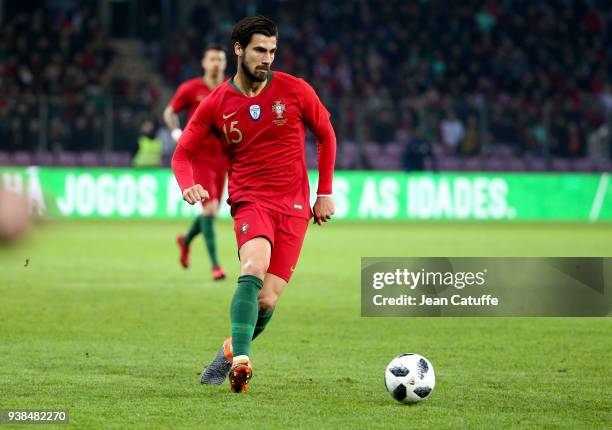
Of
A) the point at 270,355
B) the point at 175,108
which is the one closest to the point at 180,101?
the point at 175,108

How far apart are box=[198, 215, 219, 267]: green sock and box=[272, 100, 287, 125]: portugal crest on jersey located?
5983mm

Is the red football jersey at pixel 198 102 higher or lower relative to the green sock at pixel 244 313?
higher

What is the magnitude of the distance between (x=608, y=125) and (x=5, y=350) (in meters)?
21.0

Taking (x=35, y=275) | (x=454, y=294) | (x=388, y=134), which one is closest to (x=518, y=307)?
(x=454, y=294)

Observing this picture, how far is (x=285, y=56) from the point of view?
30.0 meters

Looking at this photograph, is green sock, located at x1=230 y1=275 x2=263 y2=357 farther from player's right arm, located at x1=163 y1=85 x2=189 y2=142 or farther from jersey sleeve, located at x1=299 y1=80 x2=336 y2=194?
player's right arm, located at x1=163 y1=85 x2=189 y2=142

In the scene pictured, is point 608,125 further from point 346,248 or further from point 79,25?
point 79,25

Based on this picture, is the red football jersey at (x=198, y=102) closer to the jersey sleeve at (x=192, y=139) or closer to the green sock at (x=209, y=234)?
the green sock at (x=209, y=234)

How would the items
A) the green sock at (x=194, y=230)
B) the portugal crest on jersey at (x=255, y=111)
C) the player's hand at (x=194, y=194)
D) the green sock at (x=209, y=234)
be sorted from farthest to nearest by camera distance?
1. the green sock at (x=194, y=230)
2. the green sock at (x=209, y=234)
3. the portugal crest on jersey at (x=255, y=111)
4. the player's hand at (x=194, y=194)

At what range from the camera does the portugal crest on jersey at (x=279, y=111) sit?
21.1ft

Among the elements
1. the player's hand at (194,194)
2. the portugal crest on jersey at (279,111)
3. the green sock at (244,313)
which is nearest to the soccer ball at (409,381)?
the green sock at (244,313)

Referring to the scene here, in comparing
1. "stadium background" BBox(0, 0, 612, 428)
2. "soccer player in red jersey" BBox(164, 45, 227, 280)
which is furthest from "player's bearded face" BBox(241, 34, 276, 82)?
"soccer player in red jersey" BBox(164, 45, 227, 280)

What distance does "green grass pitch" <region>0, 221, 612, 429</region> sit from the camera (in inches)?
215

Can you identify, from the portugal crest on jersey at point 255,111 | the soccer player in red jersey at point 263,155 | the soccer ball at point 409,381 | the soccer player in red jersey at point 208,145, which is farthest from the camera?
the soccer player in red jersey at point 208,145
